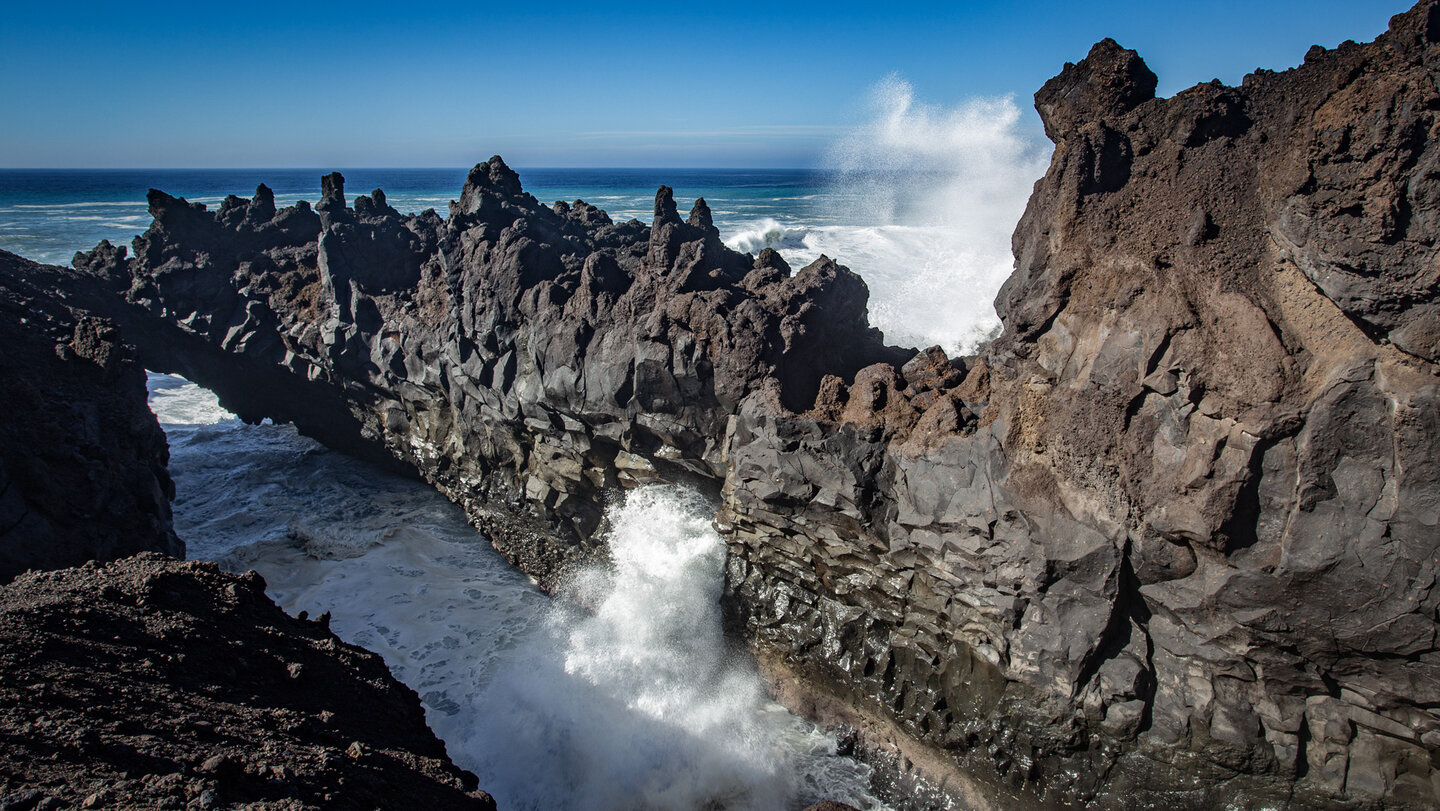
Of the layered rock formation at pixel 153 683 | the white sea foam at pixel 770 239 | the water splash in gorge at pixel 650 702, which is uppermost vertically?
the white sea foam at pixel 770 239

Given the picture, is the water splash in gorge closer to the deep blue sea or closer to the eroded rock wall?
the eroded rock wall

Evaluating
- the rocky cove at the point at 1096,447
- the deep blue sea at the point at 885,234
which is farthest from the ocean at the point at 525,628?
the deep blue sea at the point at 885,234

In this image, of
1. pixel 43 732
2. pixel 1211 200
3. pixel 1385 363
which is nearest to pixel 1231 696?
pixel 1385 363

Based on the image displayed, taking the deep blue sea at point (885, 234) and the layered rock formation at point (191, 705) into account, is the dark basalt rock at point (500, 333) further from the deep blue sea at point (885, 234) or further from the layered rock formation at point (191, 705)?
the deep blue sea at point (885, 234)

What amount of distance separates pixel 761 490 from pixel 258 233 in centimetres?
1390

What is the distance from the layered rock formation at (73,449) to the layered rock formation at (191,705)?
2.76 metres

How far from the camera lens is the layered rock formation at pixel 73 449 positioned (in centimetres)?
779

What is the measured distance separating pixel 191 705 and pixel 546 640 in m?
5.70

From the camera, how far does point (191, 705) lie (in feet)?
15.1

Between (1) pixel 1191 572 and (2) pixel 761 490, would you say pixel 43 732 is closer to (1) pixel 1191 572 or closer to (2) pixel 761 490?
(2) pixel 761 490

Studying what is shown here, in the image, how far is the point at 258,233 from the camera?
15367mm

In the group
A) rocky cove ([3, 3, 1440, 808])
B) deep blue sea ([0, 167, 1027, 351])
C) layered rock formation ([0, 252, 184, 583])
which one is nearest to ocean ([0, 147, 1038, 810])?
rocky cove ([3, 3, 1440, 808])

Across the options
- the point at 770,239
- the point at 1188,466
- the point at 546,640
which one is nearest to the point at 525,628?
the point at 546,640

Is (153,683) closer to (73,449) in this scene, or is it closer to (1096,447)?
(73,449)
